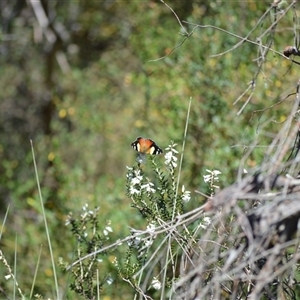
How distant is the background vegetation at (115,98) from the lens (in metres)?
5.18

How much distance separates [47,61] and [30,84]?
0.37 meters

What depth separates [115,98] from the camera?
9.23 meters

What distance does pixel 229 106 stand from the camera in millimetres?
5602

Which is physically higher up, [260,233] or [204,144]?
[260,233]

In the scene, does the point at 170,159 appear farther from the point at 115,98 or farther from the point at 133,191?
the point at 115,98

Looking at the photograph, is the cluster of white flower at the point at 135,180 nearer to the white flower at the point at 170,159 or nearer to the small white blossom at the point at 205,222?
the white flower at the point at 170,159

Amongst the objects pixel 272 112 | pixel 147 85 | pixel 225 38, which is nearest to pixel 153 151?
pixel 272 112

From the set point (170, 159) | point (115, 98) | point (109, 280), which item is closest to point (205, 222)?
point (170, 159)

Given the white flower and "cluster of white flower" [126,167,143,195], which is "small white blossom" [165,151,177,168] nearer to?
the white flower

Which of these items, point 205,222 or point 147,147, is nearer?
point 205,222

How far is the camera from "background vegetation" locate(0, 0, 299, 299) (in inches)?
204

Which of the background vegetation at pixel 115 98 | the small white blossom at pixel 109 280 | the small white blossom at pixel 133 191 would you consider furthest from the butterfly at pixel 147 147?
the small white blossom at pixel 109 280

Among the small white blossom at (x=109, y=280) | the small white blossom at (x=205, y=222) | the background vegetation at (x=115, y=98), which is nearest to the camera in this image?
the small white blossom at (x=205, y=222)

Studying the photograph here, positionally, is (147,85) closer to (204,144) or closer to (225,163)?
(204,144)
